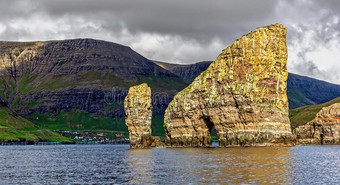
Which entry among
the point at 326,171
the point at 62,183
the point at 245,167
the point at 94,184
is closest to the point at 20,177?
the point at 62,183

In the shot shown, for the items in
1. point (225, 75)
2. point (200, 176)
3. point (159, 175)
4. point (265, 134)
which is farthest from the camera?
point (225, 75)

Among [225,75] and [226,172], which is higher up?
[225,75]

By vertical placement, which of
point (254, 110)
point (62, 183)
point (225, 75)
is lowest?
point (62, 183)

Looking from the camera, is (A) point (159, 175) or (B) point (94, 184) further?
(A) point (159, 175)

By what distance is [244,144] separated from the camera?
163 meters

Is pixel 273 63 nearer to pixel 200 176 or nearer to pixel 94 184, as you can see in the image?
pixel 200 176

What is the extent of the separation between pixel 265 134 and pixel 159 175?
272 feet

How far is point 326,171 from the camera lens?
85.8m

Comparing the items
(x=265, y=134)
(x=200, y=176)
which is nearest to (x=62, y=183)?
(x=200, y=176)

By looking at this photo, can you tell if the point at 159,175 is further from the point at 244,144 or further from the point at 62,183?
the point at 244,144

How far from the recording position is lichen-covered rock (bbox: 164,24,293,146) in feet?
529

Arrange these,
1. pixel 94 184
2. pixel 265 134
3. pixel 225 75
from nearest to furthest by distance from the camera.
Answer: pixel 94 184
pixel 265 134
pixel 225 75

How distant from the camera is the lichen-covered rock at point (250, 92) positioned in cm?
16125

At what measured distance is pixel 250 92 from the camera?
163000mm
